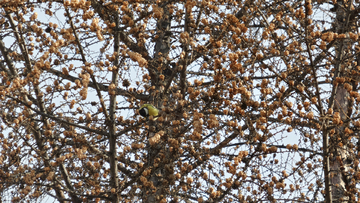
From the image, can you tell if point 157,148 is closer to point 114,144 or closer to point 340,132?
point 114,144

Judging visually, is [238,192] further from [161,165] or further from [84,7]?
[84,7]

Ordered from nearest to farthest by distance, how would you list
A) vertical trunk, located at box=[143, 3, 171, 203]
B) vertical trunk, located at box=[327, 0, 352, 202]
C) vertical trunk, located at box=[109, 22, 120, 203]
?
vertical trunk, located at box=[327, 0, 352, 202] → vertical trunk, located at box=[143, 3, 171, 203] → vertical trunk, located at box=[109, 22, 120, 203]

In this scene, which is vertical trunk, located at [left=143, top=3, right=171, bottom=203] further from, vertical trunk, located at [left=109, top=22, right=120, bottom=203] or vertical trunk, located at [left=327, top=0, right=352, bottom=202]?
vertical trunk, located at [left=327, top=0, right=352, bottom=202]

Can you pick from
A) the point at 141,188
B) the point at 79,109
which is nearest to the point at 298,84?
the point at 141,188

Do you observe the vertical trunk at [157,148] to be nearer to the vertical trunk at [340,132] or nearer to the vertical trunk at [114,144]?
the vertical trunk at [114,144]

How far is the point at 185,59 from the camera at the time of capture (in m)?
5.07

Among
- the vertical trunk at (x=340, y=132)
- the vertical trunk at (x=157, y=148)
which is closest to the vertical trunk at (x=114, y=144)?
the vertical trunk at (x=157, y=148)

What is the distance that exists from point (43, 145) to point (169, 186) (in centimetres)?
228

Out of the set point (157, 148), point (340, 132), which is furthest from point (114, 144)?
point (340, 132)

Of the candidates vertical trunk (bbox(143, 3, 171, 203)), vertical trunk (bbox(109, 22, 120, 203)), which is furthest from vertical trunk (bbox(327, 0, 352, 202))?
vertical trunk (bbox(109, 22, 120, 203))

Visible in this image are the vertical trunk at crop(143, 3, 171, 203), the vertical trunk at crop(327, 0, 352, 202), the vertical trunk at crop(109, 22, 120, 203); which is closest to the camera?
the vertical trunk at crop(327, 0, 352, 202)

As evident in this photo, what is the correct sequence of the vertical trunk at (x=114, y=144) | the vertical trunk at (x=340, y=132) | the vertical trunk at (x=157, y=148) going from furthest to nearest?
the vertical trunk at (x=114, y=144)
the vertical trunk at (x=157, y=148)
the vertical trunk at (x=340, y=132)

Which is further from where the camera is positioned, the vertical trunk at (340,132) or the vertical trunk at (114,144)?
the vertical trunk at (114,144)

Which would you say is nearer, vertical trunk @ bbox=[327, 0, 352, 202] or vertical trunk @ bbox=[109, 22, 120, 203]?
vertical trunk @ bbox=[327, 0, 352, 202]
